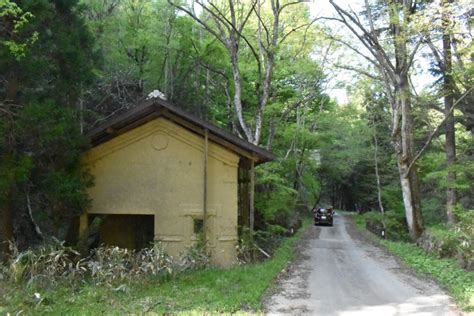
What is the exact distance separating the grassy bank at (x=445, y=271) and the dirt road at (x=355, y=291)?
0.29 meters

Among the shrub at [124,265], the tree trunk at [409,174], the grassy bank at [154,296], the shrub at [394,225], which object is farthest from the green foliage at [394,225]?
the shrub at [124,265]

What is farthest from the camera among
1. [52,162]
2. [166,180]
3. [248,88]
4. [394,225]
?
[394,225]

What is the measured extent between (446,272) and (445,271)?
197 mm

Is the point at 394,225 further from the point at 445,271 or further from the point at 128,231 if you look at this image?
the point at 128,231

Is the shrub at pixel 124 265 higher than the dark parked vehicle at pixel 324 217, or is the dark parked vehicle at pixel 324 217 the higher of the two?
the dark parked vehicle at pixel 324 217

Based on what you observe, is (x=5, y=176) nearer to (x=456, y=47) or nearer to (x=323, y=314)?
(x=323, y=314)

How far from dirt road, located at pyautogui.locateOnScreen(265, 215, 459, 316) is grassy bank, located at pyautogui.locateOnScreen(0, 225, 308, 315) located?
0.66 metres

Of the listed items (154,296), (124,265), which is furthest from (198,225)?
(154,296)

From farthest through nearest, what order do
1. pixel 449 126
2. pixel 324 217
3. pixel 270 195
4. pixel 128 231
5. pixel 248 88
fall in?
pixel 324 217 < pixel 248 88 < pixel 449 126 < pixel 270 195 < pixel 128 231

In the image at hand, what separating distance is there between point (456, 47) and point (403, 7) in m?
5.02

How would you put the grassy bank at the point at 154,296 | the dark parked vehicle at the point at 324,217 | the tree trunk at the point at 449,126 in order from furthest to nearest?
the dark parked vehicle at the point at 324,217 < the tree trunk at the point at 449,126 < the grassy bank at the point at 154,296

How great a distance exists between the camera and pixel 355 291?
10883 mm

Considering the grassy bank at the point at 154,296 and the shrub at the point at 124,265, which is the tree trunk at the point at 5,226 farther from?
the grassy bank at the point at 154,296

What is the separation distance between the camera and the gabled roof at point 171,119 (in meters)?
14.4
